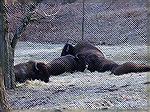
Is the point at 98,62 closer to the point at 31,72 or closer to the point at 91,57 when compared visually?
the point at 91,57

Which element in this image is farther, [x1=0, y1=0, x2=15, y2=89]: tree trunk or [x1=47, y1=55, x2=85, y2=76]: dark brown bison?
[x1=47, y1=55, x2=85, y2=76]: dark brown bison

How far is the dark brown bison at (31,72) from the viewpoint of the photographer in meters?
14.0

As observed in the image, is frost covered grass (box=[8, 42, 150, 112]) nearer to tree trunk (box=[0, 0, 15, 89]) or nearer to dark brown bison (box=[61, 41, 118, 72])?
tree trunk (box=[0, 0, 15, 89])

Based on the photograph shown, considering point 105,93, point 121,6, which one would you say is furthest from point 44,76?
point 121,6

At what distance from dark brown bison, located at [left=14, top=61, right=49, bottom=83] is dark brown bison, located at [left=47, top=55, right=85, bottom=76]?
890 mm

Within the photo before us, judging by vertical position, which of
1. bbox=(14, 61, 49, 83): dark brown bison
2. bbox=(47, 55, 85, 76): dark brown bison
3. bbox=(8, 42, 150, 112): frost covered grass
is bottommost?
bbox=(47, 55, 85, 76): dark brown bison

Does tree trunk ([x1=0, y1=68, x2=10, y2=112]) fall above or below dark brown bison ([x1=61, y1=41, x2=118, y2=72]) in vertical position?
above

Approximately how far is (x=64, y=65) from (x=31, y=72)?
186 centimetres

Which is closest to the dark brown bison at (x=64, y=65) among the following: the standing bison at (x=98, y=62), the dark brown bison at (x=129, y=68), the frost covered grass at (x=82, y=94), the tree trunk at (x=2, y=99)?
the standing bison at (x=98, y=62)

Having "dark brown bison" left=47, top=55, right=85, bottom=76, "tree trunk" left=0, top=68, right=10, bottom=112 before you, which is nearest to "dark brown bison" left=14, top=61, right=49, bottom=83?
"dark brown bison" left=47, top=55, right=85, bottom=76

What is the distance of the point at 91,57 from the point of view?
54.6 ft

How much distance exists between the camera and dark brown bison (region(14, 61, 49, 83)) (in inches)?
550

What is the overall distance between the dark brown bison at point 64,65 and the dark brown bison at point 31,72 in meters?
0.89

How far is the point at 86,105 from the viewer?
9781 mm
